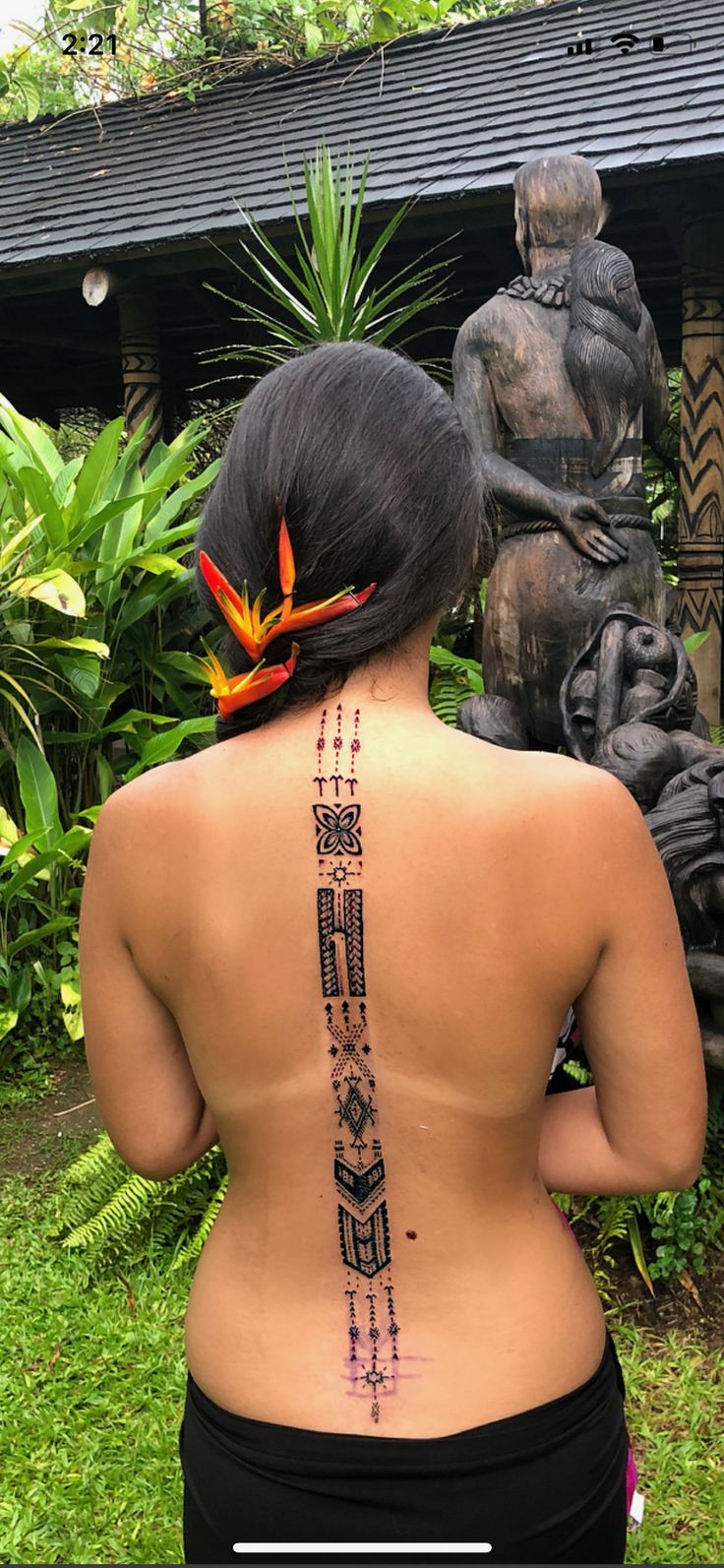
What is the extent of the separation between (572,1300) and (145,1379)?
213 cm

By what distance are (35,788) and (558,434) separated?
8.40 feet

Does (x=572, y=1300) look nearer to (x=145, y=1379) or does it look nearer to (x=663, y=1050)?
(x=663, y=1050)

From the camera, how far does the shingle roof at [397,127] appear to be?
5.97m

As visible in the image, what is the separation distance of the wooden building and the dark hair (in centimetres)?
470

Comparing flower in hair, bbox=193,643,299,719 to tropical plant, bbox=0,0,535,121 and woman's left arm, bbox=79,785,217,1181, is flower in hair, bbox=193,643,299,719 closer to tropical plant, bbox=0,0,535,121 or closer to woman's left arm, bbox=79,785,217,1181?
woman's left arm, bbox=79,785,217,1181

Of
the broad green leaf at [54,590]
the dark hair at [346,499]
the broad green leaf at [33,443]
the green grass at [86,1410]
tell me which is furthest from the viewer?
the broad green leaf at [33,443]

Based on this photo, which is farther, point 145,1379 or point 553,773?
point 145,1379

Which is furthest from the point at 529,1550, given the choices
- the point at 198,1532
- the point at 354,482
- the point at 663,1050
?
the point at 354,482

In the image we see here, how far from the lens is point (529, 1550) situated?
1165 millimetres

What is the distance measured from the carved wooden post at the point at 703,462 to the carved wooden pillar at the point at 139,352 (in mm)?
3366

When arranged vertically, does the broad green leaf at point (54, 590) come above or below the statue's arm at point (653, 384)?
below

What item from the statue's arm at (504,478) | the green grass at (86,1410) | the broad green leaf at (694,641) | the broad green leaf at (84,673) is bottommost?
the green grass at (86,1410)

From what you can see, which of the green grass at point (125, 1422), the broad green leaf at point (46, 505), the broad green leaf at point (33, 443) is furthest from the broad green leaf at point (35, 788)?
the green grass at point (125, 1422)

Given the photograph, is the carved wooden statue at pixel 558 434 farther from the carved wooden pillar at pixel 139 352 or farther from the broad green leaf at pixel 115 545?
the carved wooden pillar at pixel 139 352
